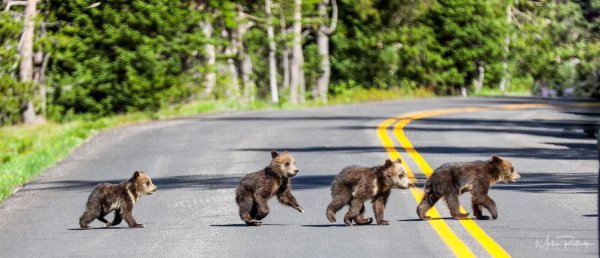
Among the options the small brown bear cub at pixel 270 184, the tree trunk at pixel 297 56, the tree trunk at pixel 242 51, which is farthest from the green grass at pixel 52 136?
the small brown bear cub at pixel 270 184

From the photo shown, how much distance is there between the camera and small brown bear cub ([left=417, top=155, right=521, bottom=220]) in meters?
11.9

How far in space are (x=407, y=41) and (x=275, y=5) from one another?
10.4 metres

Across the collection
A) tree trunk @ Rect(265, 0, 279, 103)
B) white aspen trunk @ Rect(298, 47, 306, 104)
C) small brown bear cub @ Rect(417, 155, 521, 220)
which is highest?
small brown bear cub @ Rect(417, 155, 521, 220)

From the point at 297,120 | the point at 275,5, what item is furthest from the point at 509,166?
the point at 275,5

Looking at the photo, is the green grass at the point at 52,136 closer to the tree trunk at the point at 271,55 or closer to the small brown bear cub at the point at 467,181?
the tree trunk at the point at 271,55

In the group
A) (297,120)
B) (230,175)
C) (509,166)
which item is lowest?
(297,120)

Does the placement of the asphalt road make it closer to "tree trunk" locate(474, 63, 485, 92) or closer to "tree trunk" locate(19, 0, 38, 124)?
"tree trunk" locate(19, 0, 38, 124)

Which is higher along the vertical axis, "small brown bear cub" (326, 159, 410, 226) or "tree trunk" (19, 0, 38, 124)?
"small brown bear cub" (326, 159, 410, 226)

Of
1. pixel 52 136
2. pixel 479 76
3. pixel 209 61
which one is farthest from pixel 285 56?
pixel 52 136

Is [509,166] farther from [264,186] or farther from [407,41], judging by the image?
[407,41]

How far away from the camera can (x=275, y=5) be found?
59.3 meters

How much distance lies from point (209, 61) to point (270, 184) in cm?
4079

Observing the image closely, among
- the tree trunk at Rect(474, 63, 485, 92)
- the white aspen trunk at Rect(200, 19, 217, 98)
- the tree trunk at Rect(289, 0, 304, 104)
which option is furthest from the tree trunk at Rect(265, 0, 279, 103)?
the tree trunk at Rect(474, 63, 485, 92)

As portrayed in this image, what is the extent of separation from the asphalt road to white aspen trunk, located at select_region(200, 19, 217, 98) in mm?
15624
